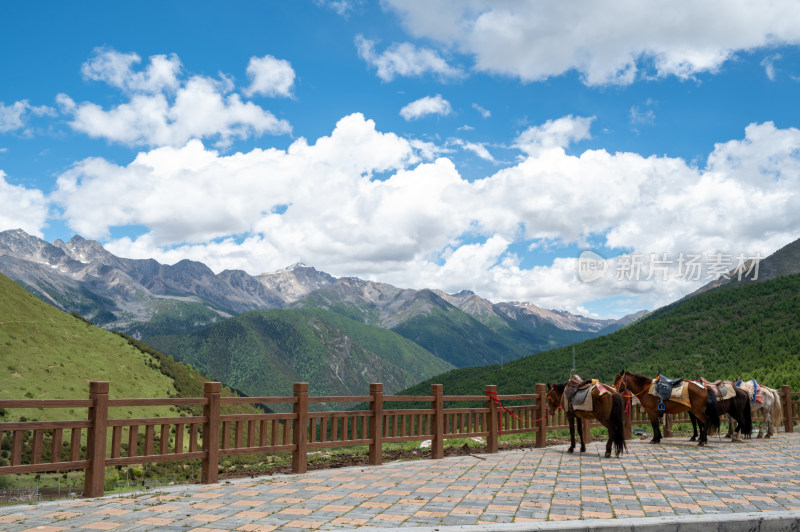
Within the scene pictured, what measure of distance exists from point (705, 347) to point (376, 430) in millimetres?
62694

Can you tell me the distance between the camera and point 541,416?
626 inches

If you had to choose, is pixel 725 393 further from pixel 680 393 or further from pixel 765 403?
pixel 765 403

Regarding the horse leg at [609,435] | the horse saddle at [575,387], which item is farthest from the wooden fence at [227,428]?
the horse leg at [609,435]

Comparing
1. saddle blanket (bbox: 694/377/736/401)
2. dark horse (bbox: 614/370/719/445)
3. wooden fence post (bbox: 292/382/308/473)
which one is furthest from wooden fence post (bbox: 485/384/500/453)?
saddle blanket (bbox: 694/377/736/401)

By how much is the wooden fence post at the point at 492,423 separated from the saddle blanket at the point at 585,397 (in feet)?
5.99

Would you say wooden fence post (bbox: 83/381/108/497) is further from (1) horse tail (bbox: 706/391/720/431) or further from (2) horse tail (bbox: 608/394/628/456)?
(1) horse tail (bbox: 706/391/720/431)

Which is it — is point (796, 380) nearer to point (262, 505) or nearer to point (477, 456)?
point (477, 456)

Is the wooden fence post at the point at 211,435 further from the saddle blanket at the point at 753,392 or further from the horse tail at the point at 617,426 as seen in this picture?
the saddle blanket at the point at 753,392

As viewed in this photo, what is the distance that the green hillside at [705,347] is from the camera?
54.1 metres

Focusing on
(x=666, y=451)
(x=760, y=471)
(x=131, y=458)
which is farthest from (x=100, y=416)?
(x=666, y=451)

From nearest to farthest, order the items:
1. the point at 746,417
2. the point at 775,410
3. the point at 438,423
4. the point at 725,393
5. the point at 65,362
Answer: the point at 438,423
the point at 725,393
the point at 746,417
the point at 775,410
the point at 65,362

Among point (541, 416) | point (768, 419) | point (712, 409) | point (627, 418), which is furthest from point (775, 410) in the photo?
point (541, 416)

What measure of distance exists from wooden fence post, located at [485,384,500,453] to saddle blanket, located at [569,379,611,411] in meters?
1.83

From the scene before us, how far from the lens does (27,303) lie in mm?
70625
